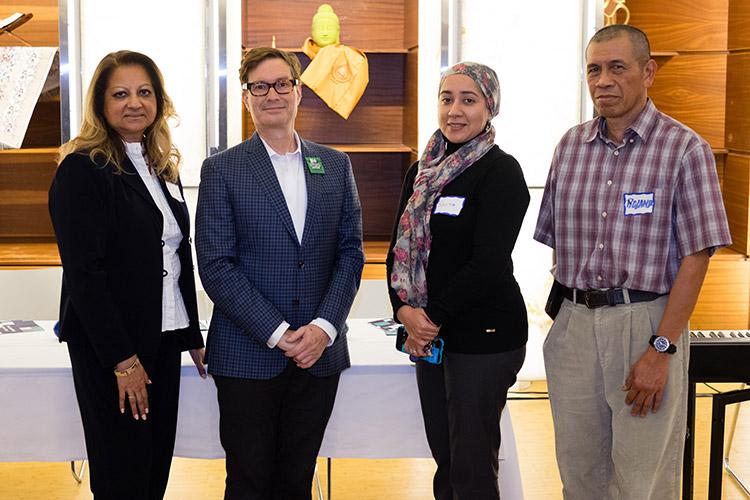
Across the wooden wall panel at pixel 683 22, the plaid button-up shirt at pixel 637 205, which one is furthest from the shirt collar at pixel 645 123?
the wooden wall panel at pixel 683 22

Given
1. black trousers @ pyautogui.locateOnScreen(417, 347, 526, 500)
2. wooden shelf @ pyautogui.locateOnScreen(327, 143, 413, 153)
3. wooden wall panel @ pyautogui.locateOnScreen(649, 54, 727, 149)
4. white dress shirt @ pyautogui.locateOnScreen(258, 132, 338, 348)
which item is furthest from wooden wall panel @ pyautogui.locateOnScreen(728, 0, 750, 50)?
white dress shirt @ pyautogui.locateOnScreen(258, 132, 338, 348)

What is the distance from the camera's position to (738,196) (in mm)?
5160

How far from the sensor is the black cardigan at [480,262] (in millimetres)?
2215

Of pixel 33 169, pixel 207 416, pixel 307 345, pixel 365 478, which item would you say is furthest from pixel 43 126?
pixel 307 345

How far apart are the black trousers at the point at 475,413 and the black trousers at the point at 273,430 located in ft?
1.04

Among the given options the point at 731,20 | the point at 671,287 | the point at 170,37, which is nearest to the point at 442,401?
the point at 671,287

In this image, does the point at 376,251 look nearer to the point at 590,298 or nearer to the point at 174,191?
the point at 174,191

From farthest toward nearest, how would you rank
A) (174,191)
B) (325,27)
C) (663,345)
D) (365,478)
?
(325,27), (365,478), (174,191), (663,345)

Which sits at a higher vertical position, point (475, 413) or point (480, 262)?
point (480, 262)

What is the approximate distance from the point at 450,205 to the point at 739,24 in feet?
11.9

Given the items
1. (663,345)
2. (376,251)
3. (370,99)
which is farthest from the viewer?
(370,99)

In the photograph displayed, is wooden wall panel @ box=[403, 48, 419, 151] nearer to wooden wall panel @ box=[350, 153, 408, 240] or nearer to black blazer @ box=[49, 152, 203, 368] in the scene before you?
wooden wall panel @ box=[350, 153, 408, 240]

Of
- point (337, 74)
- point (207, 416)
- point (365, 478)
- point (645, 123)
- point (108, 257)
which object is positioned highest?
point (337, 74)

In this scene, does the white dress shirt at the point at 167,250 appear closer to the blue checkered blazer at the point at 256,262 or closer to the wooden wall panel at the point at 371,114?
the blue checkered blazer at the point at 256,262
